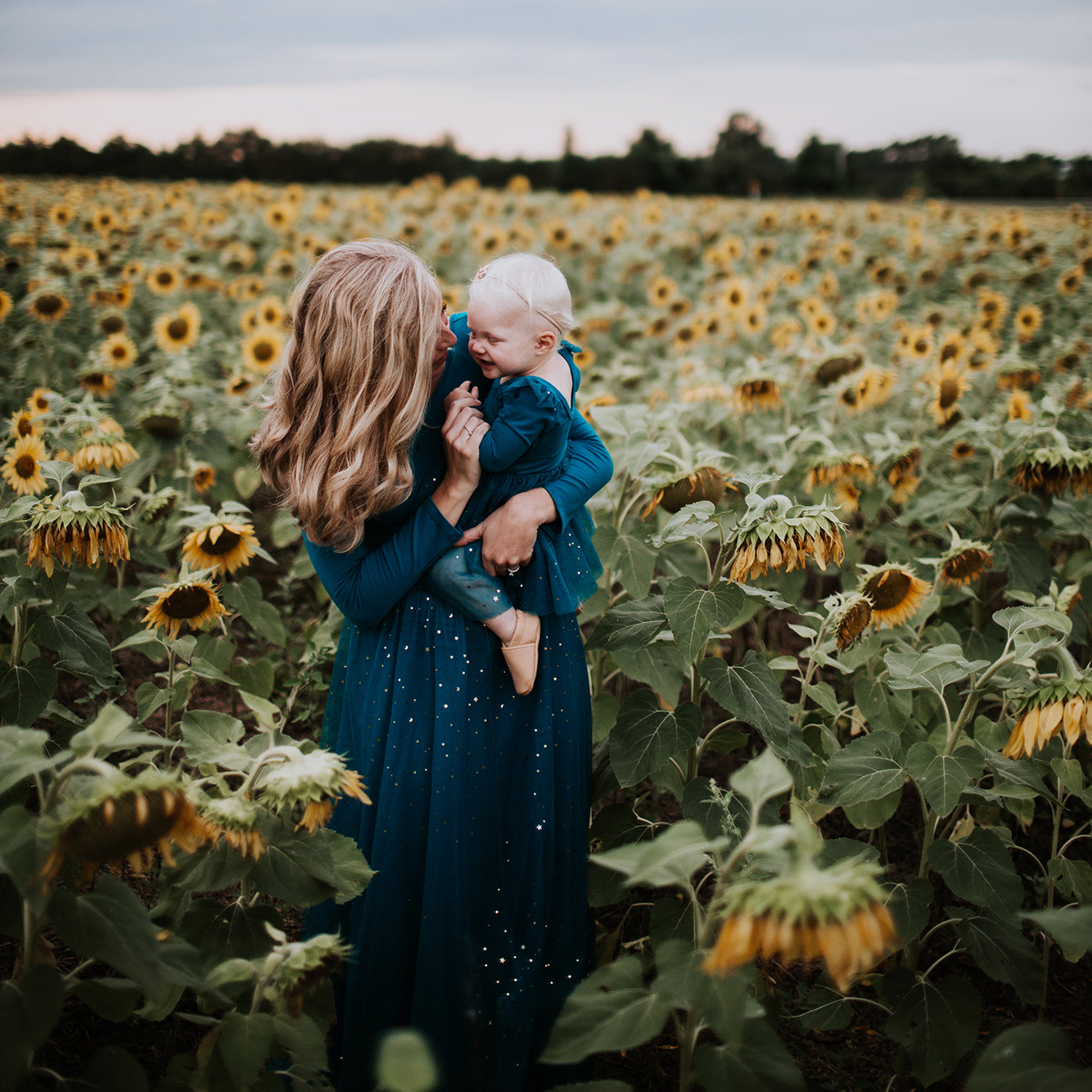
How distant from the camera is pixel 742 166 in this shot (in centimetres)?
2088

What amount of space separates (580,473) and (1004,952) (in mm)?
1245

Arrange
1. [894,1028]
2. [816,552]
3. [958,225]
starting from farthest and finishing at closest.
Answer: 1. [958,225]
2. [894,1028]
3. [816,552]

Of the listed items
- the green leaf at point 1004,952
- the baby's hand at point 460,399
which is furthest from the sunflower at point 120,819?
the green leaf at point 1004,952

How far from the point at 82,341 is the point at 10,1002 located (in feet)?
16.0

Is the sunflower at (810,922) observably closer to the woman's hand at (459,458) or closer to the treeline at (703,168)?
the woman's hand at (459,458)

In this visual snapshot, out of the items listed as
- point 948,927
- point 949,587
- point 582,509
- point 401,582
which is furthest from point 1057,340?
point 401,582

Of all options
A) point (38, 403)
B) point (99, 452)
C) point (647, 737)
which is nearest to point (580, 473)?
point (647, 737)

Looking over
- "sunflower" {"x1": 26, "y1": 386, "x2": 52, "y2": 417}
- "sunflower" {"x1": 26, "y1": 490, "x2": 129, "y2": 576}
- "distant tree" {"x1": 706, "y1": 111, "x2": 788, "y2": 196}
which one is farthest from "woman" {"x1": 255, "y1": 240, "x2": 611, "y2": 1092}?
"distant tree" {"x1": 706, "y1": 111, "x2": 788, "y2": 196}

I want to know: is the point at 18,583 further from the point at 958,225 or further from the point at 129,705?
the point at 958,225

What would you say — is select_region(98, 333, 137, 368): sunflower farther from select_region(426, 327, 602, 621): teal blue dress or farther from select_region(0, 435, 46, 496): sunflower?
select_region(426, 327, 602, 621): teal blue dress

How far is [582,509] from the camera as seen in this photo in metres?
1.96

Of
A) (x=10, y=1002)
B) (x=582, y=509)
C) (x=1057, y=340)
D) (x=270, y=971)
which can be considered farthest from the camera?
(x=1057, y=340)

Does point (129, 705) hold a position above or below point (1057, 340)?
below

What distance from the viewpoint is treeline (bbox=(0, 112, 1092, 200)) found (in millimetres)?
16141
